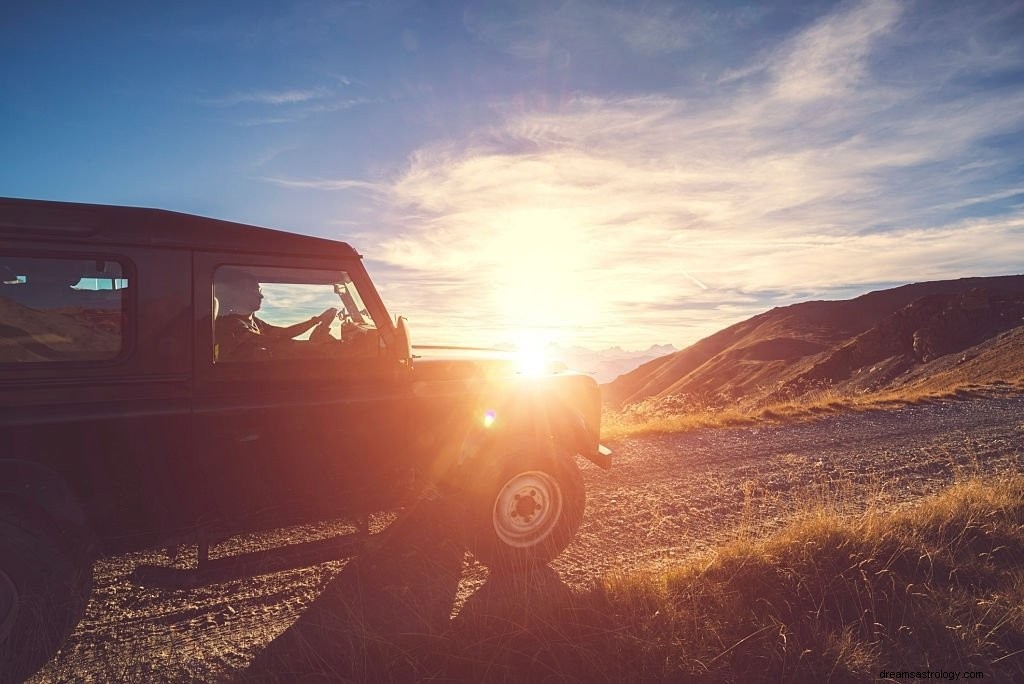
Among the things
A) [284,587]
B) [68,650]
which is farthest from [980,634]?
[68,650]

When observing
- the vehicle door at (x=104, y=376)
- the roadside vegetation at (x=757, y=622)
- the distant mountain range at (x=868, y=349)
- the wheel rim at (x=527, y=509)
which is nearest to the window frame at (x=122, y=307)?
the vehicle door at (x=104, y=376)

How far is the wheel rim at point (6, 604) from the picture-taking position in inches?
118

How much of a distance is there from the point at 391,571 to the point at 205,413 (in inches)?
74.7

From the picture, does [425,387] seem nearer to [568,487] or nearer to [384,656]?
[568,487]

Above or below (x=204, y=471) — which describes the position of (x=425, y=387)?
above

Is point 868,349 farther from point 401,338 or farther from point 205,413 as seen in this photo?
point 205,413

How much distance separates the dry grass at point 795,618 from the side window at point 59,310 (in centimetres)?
274

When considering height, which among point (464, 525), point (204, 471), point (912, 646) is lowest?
point (912, 646)

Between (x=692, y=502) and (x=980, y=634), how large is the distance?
2.85m

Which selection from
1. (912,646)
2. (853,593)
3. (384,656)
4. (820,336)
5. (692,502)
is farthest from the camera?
(820,336)

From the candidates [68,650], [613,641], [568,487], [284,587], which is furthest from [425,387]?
[68,650]

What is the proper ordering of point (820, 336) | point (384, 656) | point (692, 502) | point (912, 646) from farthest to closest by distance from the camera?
1. point (820, 336)
2. point (692, 502)
3. point (912, 646)
4. point (384, 656)

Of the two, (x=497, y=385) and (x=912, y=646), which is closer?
(x=912, y=646)

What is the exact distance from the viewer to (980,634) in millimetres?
3479
